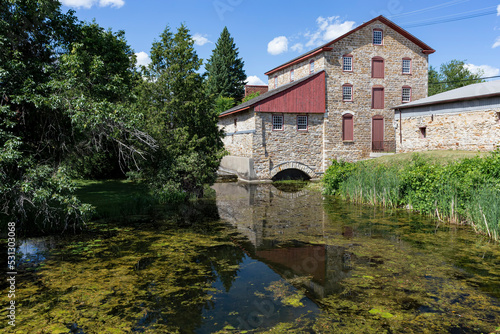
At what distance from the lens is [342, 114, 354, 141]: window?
87.9 feet

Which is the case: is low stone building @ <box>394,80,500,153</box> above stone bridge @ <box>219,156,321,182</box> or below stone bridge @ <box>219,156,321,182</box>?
above

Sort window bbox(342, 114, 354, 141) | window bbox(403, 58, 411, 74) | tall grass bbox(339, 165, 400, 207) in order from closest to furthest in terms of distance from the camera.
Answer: tall grass bbox(339, 165, 400, 207), window bbox(342, 114, 354, 141), window bbox(403, 58, 411, 74)

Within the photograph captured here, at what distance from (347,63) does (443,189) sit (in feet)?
57.0

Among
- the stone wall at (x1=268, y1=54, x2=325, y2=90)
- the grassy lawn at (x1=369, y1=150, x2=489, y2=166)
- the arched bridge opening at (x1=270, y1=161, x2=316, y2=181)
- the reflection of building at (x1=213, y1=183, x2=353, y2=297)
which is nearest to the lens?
the reflection of building at (x1=213, y1=183, x2=353, y2=297)

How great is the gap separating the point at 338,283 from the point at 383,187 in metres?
8.31

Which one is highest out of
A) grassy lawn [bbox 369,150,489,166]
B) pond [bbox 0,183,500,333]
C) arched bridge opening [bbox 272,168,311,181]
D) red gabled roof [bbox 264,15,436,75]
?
red gabled roof [bbox 264,15,436,75]

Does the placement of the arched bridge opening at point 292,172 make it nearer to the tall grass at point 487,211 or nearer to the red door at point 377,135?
the red door at point 377,135

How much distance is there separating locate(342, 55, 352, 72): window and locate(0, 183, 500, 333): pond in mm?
17385

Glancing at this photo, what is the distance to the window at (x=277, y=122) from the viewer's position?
25172mm

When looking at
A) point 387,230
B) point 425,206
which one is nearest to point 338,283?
point 387,230

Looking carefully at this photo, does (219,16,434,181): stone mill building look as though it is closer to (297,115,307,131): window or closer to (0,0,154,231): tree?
(297,115,307,131): window

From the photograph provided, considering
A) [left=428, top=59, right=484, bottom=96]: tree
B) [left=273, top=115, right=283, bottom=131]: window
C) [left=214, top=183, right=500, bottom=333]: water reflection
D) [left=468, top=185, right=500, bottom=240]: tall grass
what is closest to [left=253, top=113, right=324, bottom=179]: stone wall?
[left=273, top=115, right=283, bottom=131]: window

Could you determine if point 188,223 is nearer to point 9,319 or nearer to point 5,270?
point 5,270

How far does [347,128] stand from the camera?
2691cm
